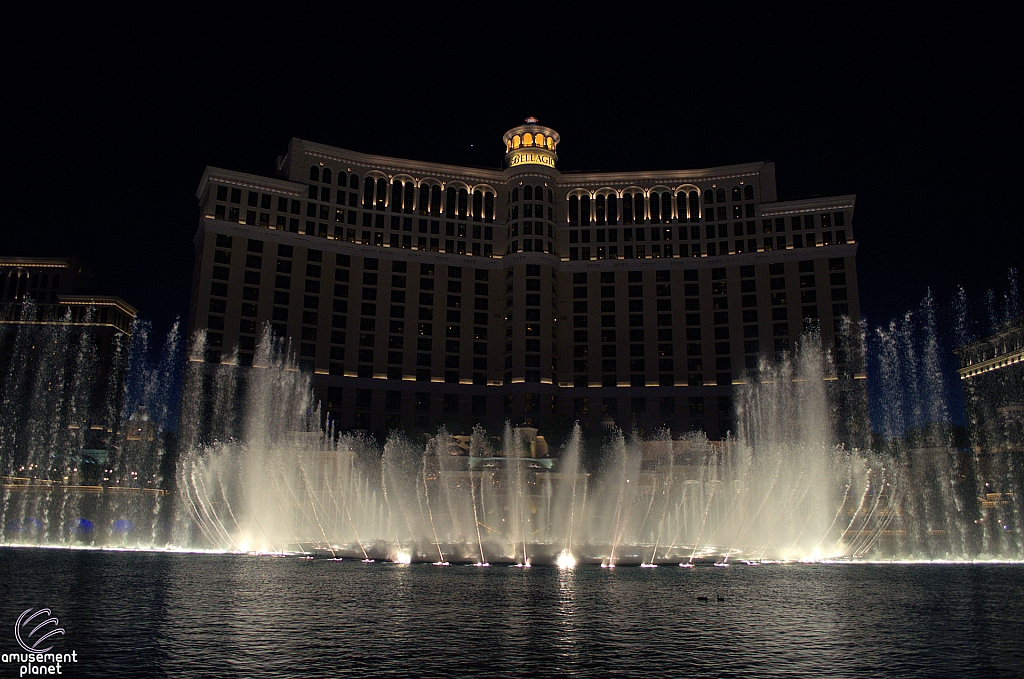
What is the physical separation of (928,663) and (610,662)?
594 centimetres

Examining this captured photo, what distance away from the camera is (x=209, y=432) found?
290 ft

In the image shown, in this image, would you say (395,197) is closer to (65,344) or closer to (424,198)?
(424,198)

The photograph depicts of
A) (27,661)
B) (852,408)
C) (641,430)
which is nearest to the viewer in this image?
(27,661)

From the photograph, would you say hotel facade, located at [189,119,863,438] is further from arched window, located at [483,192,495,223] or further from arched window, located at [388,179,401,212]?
arched window, located at [483,192,495,223]

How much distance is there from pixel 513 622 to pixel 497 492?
1969 inches

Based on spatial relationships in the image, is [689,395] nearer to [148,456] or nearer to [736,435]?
[736,435]

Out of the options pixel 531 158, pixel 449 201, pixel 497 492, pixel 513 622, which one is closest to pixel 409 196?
pixel 449 201

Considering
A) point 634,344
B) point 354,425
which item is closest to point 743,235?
point 634,344

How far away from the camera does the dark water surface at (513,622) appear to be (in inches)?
544

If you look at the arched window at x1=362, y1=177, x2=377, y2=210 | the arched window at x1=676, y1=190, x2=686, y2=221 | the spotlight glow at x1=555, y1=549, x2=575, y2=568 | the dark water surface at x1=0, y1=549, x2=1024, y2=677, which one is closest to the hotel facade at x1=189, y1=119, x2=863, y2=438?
the arched window at x1=362, y1=177, x2=377, y2=210

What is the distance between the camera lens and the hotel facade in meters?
99.3

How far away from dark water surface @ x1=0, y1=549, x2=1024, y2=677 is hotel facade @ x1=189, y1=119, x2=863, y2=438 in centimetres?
7059

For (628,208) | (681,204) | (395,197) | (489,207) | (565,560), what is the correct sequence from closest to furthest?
(565,560) < (395,197) < (681,204) < (628,208) < (489,207)

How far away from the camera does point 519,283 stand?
106 metres
